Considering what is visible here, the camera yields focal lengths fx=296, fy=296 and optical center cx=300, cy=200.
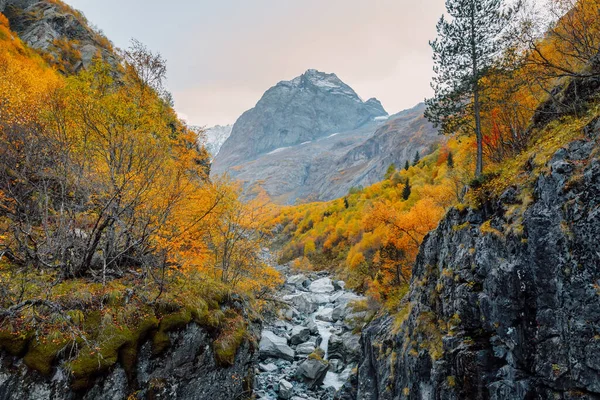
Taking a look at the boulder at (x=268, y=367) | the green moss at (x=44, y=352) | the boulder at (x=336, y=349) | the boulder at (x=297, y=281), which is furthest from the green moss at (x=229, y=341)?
the boulder at (x=297, y=281)

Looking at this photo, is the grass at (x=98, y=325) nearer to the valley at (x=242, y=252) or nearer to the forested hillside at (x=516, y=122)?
the valley at (x=242, y=252)

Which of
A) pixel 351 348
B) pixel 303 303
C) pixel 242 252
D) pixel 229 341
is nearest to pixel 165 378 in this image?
pixel 229 341

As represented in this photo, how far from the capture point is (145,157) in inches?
474

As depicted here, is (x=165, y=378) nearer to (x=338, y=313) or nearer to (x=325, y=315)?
(x=338, y=313)

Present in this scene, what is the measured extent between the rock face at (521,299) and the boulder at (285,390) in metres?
7.70

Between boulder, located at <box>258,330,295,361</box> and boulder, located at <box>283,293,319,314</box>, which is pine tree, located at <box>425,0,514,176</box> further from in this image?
boulder, located at <box>283,293,319,314</box>

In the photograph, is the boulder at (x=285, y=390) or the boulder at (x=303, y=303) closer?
the boulder at (x=285, y=390)

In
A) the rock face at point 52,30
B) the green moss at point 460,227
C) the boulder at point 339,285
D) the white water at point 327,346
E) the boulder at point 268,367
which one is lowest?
the boulder at point 339,285

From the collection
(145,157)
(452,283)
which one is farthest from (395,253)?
(145,157)

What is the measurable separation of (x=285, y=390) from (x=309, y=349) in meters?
7.05

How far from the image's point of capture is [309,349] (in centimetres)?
2516

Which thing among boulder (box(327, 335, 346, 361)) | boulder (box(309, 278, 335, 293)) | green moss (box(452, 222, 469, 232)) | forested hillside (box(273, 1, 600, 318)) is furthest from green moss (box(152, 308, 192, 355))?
boulder (box(309, 278, 335, 293))

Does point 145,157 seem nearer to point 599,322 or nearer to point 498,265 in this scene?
point 498,265

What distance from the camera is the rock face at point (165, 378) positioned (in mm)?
7707
